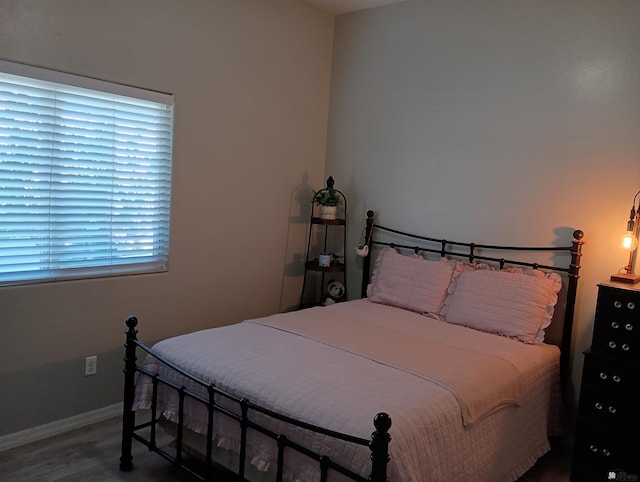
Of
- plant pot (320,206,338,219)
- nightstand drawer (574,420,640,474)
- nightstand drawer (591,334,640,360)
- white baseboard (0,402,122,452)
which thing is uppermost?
plant pot (320,206,338,219)

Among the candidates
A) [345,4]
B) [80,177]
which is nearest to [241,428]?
[80,177]

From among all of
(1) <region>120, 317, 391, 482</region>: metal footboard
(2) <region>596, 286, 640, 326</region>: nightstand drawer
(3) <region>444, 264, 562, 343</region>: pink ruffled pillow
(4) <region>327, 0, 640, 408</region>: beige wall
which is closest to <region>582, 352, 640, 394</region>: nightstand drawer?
(2) <region>596, 286, 640, 326</region>: nightstand drawer

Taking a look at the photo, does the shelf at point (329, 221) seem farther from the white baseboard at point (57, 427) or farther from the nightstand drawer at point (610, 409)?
the nightstand drawer at point (610, 409)

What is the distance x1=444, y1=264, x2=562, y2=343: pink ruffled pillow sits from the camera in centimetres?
298

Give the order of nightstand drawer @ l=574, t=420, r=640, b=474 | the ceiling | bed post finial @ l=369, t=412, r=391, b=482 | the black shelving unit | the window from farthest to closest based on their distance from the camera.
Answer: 1. the black shelving unit
2. the ceiling
3. the window
4. nightstand drawer @ l=574, t=420, r=640, b=474
5. bed post finial @ l=369, t=412, r=391, b=482

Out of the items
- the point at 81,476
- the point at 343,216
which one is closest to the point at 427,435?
the point at 81,476

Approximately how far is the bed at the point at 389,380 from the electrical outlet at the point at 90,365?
1.37 feet

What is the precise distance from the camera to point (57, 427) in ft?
9.77

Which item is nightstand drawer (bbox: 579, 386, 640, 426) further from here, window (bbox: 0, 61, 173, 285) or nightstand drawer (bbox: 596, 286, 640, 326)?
window (bbox: 0, 61, 173, 285)

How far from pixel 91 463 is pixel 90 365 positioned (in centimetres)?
60

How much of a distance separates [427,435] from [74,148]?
2.31m

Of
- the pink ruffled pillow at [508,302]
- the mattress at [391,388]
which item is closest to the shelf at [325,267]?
the mattress at [391,388]

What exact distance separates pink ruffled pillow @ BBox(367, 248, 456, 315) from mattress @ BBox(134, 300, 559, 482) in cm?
28

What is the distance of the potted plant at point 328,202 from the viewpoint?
402 cm
